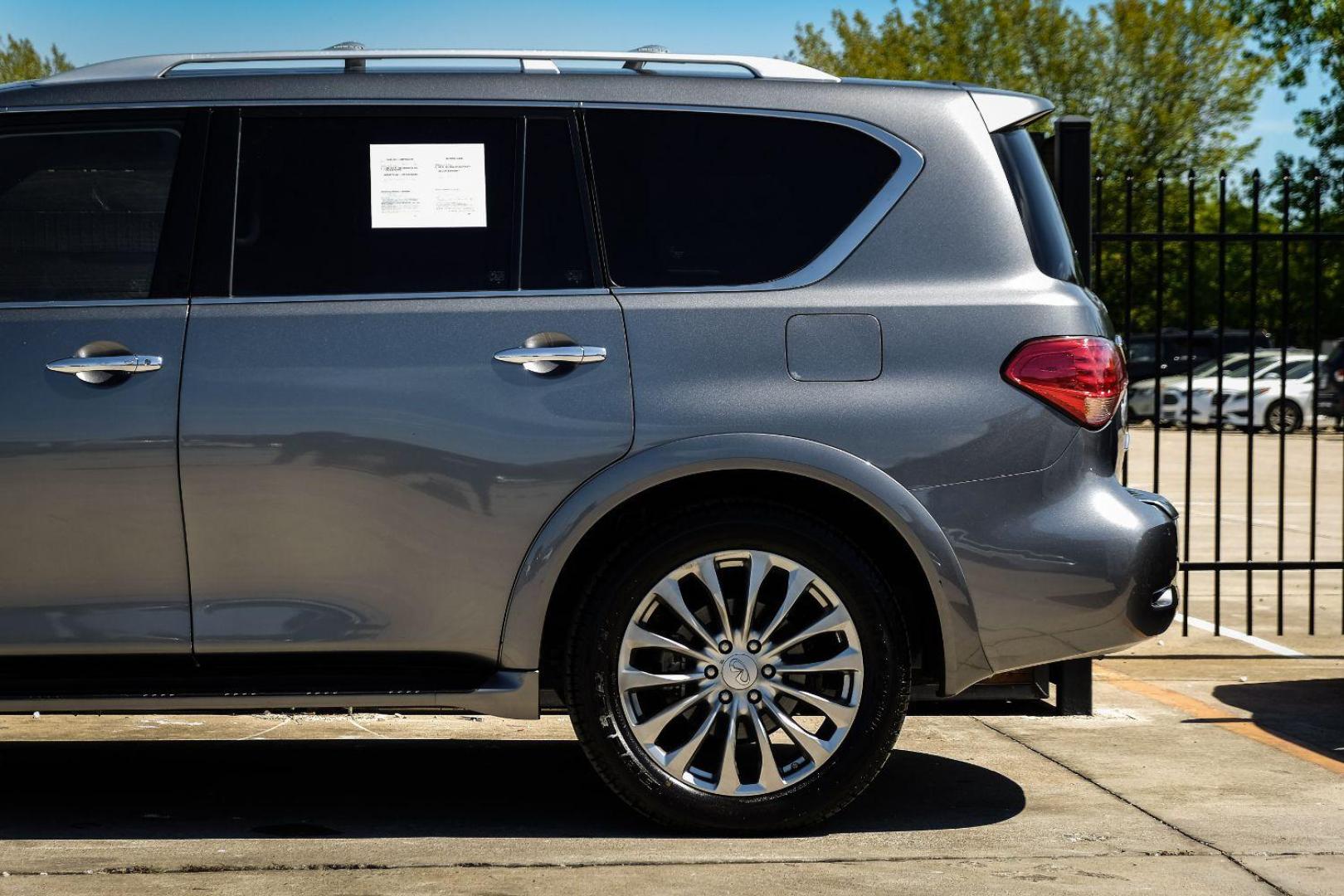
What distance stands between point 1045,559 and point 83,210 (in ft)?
8.84

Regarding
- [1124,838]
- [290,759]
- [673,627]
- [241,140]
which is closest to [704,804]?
[673,627]

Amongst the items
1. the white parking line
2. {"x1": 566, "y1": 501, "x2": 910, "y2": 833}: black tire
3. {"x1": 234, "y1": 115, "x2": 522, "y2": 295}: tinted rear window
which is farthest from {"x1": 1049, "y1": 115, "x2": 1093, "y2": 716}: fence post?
the white parking line

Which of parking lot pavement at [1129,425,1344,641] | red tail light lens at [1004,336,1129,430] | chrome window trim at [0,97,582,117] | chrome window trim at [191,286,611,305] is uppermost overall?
chrome window trim at [0,97,582,117]

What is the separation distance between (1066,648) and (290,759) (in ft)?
8.49

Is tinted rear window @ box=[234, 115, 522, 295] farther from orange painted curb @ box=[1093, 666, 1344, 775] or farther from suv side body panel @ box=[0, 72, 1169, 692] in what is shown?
orange painted curb @ box=[1093, 666, 1344, 775]

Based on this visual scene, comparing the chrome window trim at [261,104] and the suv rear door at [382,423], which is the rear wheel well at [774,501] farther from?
the chrome window trim at [261,104]

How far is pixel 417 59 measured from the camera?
15.3ft

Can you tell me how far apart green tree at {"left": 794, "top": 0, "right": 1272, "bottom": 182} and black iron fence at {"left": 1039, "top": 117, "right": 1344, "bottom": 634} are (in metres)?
1.59

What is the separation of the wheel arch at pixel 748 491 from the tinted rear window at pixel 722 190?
48 centimetres

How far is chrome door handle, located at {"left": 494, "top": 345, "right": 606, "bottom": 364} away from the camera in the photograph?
442 cm

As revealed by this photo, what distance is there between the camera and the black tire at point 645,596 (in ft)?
14.5

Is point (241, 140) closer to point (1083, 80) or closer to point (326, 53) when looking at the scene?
point (326, 53)

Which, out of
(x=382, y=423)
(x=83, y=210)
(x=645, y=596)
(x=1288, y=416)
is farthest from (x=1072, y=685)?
(x=1288, y=416)

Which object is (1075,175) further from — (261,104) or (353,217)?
(261,104)
